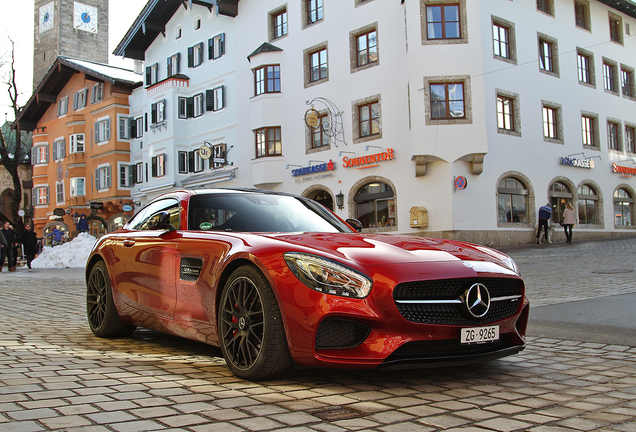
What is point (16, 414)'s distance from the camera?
2949 mm

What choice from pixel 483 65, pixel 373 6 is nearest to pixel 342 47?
pixel 373 6

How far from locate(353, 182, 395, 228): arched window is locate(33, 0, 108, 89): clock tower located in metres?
54.9

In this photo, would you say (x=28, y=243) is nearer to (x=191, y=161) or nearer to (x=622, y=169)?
(x=191, y=161)

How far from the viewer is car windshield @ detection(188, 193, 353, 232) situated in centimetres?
471

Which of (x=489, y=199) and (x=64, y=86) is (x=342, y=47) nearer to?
(x=489, y=199)

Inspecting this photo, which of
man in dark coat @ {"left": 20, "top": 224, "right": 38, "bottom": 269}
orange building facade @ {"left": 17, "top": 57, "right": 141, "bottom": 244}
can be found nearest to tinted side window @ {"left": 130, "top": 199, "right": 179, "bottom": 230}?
man in dark coat @ {"left": 20, "top": 224, "right": 38, "bottom": 269}

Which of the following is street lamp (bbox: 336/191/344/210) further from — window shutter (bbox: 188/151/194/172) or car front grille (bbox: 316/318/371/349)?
car front grille (bbox: 316/318/371/349)

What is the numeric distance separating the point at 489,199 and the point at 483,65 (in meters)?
5.25

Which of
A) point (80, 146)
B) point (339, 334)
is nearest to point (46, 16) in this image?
point (80, 146)

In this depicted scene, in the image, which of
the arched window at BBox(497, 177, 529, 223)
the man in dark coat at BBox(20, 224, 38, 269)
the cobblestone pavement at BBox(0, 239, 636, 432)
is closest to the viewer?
the cobblestone pavement at BBox(0, 239, 636, 432)

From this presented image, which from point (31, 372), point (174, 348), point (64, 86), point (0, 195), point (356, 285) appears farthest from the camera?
point (0, 195)

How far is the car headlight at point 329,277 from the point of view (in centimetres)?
341

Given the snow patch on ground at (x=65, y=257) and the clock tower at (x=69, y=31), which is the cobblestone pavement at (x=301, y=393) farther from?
the clock tower at (x=69, y=31)

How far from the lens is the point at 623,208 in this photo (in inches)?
1243
